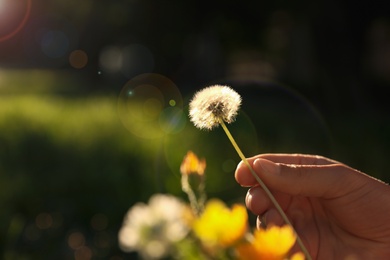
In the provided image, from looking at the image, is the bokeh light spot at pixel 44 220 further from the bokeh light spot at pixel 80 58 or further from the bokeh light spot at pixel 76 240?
the bokeh light spot at pixel 80 58

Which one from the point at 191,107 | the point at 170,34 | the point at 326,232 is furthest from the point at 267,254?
the point at 170,34

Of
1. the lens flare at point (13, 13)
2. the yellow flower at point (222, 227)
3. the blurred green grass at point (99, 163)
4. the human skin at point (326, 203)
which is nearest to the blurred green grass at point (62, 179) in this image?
the blurred green grass at point (99, 163)

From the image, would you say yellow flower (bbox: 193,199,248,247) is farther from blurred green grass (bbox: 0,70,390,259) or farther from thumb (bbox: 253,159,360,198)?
blurred green grass (bbox: 0,70,390,259)

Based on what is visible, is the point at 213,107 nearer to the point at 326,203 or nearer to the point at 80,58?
the point at 326,203

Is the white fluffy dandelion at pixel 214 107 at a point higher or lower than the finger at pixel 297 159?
higher

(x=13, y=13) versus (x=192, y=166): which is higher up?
(x=13, y=13)

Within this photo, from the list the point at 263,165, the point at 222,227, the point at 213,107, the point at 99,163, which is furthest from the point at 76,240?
the point at 222,227
